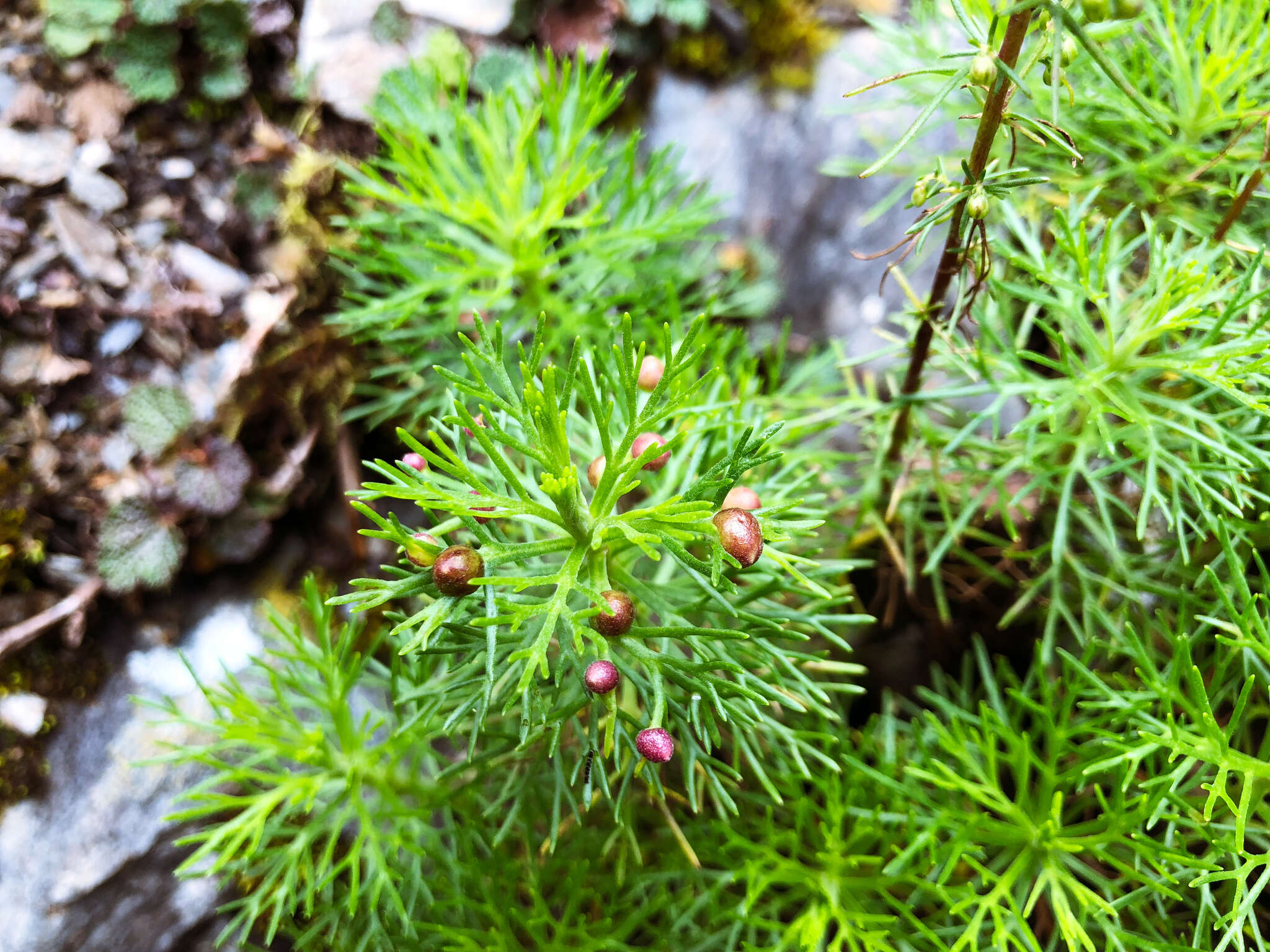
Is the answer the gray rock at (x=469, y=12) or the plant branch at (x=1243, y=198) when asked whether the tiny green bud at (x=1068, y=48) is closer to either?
the plant branch at (x=1243, y=198)

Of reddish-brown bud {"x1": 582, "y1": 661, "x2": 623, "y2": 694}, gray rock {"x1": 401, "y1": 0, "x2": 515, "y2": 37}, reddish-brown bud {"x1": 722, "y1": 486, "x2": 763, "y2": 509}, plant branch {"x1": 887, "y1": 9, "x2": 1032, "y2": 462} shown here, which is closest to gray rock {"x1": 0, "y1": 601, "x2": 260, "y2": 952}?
reddish-brown bud {"x1": 582, "y1": 661, "x2": 623, "y2": 694}

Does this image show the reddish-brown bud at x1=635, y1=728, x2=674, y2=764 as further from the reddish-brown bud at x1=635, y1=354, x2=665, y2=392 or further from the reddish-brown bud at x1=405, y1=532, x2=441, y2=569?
the reddish-brown bud at x1=635, y1=354, x2=665, y2=392

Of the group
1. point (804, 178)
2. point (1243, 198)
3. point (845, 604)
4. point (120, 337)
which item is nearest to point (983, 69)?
point (1243, 198)

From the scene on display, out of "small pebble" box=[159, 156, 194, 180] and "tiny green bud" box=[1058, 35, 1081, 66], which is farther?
"small pebble" box=[159, 156, 194, 180]

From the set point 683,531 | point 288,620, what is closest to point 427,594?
point 683,531

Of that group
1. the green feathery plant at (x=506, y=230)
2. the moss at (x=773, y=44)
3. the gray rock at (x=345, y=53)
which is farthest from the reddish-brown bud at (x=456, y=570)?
the moss at (x=773, y=44)

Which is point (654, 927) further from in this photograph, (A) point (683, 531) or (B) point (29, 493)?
(B) point (29, 493)

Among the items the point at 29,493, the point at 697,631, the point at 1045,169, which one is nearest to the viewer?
the point at 697,631

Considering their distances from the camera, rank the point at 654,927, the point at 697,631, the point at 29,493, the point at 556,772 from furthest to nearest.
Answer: the point at 29,493, the point at 654,927, the point at 556,772, the point at 697,631
